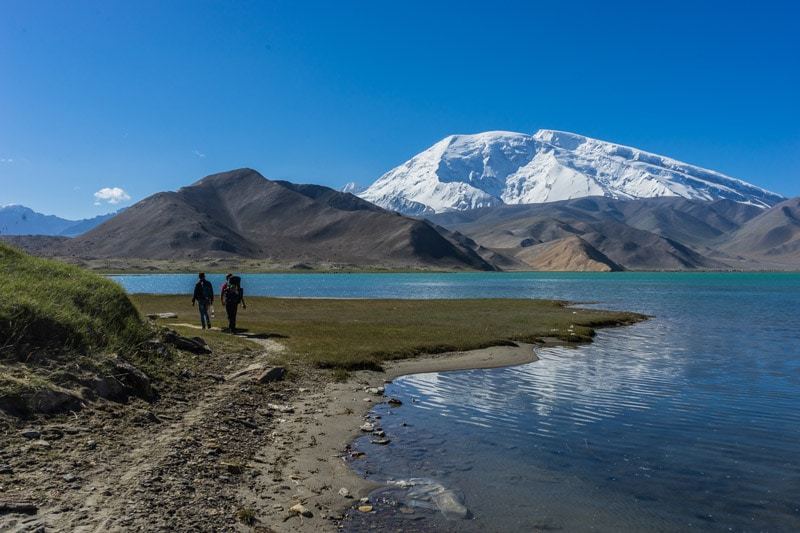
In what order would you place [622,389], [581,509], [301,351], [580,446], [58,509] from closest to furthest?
[58,509]
[581,509]
[580,446]
[622,389]
[301,351]

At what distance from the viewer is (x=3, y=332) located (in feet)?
52.0

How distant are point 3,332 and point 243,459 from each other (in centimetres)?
810

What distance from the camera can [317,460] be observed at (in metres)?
14.3

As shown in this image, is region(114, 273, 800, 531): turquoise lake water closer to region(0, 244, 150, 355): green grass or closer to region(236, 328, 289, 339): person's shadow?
region(0, 244, 150, 355): green grass

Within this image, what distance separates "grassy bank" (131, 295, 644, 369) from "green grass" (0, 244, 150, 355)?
29.4 feet

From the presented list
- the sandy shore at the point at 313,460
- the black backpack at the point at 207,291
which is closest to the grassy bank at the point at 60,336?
the sandy shore at the point at 313,460

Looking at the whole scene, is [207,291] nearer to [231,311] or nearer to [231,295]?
[231,295]

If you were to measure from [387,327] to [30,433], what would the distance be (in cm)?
3203

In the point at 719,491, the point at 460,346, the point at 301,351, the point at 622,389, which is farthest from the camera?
the point at 460,346

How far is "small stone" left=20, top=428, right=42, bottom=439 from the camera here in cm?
1235

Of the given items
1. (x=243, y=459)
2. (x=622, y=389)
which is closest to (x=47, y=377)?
(x=243, y=459)

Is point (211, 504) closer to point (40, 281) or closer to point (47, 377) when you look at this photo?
point (47, 377)

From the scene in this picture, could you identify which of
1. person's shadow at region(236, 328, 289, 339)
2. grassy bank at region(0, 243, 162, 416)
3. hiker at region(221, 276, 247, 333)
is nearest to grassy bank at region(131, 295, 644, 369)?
person's shadow at region(236, 328, 289, 339)

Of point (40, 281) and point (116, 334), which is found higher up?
point (40, 281)
